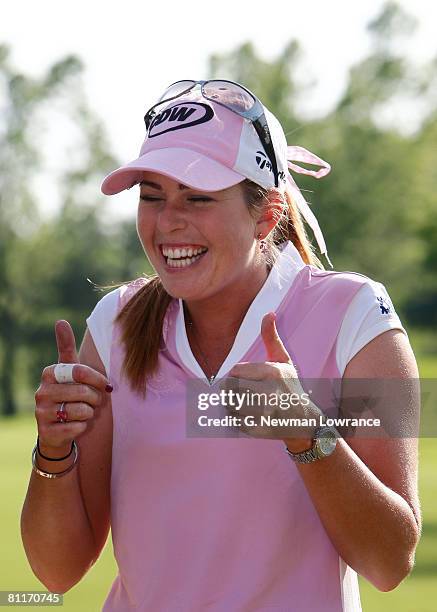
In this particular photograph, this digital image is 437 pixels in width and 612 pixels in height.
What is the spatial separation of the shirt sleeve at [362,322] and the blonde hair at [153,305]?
31 cm

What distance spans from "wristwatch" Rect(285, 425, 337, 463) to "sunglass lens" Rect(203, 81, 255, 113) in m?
0.86

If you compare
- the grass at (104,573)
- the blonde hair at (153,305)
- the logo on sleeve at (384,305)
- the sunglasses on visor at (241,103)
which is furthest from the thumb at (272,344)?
the grass at (104,573)

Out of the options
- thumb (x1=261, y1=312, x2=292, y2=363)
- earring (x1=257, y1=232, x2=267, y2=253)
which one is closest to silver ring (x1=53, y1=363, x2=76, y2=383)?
thumb (x1=261, y1=312, x2=292, y2=363)

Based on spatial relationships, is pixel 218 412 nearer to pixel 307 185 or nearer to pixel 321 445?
pixel 321 445

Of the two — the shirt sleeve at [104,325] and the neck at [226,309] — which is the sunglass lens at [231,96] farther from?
the shirt sleeve at [104,325]

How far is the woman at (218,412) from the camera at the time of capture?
2.60 meters

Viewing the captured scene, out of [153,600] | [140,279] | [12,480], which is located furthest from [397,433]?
[12,480]

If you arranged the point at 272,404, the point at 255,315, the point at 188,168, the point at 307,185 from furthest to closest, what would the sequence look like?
the point at 307,185
the point at 255,315
the point at 188,168
the point at 272,404

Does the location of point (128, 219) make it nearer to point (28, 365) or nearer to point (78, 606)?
point (28, 365)

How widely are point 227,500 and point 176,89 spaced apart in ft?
3.38

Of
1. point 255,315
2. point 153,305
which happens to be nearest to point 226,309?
point 255,315

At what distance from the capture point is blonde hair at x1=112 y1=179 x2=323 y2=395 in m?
2.87

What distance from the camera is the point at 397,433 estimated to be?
8.73ft

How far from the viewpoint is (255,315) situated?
2867 mm
